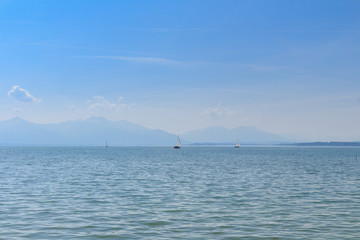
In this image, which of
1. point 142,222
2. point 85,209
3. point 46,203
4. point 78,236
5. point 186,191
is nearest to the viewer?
point 78,236

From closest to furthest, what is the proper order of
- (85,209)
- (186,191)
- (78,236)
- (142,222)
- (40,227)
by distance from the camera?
(78,236) < (40,227) < (142,222) < (85,209) < (186,191)

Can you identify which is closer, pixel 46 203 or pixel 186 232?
pixel 186 232

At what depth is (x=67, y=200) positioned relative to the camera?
32.3m

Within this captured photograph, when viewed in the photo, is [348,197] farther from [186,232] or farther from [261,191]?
[186,232]

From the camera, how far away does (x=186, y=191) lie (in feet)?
127

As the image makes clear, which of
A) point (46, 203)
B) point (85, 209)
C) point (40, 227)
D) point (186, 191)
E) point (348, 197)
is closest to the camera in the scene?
point (40, 227)

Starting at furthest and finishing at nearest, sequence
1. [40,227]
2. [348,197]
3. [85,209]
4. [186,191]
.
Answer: [186,191] → [348,197] → [85,209] → [40,227]

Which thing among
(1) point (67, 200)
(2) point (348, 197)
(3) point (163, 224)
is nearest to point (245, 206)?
(3) point (163, 224)

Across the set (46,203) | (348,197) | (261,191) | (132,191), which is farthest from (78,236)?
(348,197)

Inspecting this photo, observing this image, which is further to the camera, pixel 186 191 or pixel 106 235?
pixel 186 191

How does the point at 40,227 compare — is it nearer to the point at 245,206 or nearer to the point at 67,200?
the point at 67,200

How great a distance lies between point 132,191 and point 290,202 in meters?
15.9

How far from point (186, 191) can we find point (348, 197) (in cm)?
1567

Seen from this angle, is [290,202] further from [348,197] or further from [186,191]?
[186,191]
